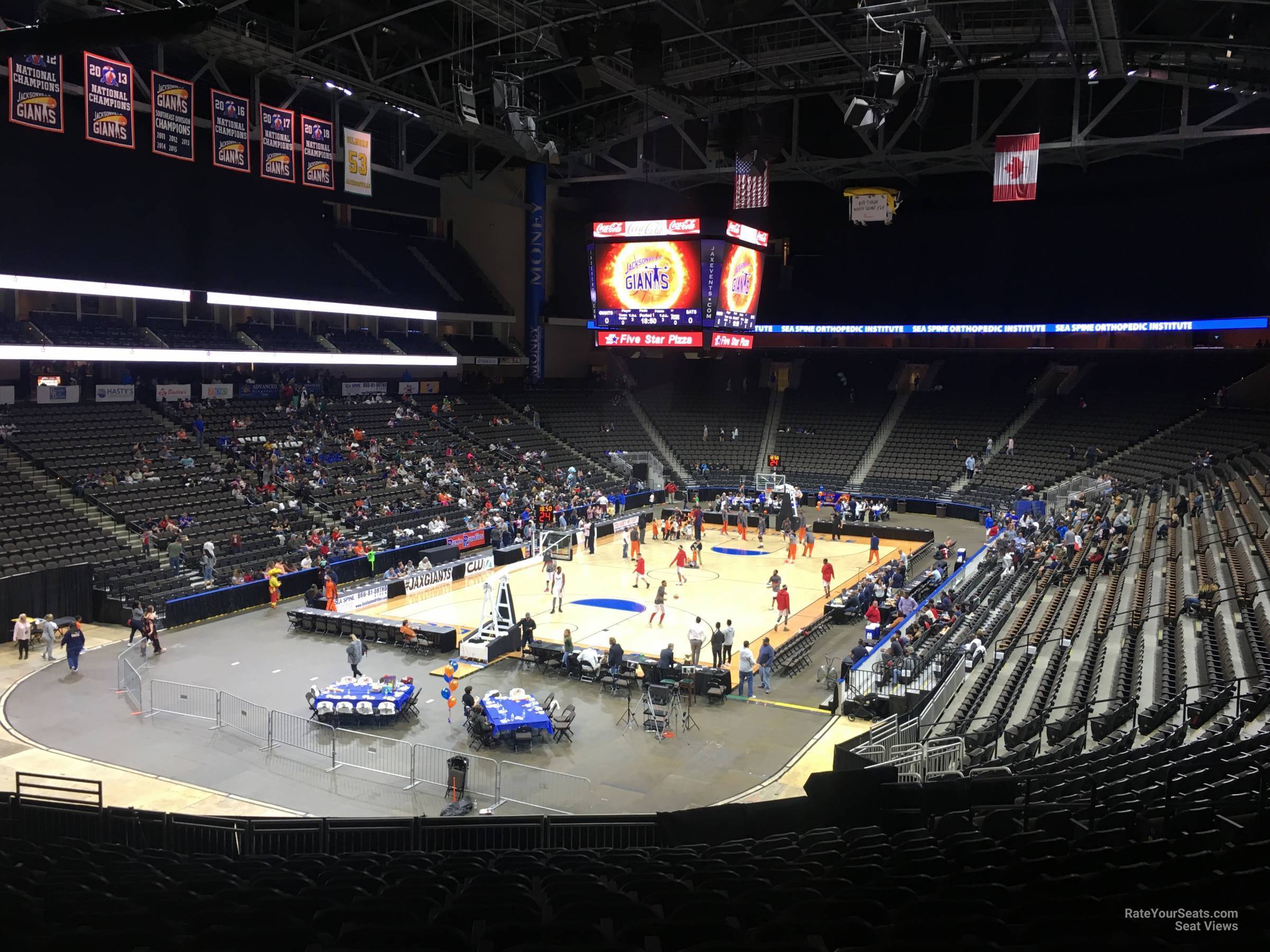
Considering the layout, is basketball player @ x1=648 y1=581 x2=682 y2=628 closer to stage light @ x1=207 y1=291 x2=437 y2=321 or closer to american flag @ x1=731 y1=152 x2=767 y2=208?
american flag @ x1=731 y1=152 x2=767 y2=208

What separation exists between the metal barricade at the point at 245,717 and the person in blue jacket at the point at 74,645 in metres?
4.22

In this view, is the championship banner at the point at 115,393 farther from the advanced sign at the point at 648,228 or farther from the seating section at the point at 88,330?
the advanced sign at the point at 648,228

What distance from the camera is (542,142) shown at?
92.1 feet

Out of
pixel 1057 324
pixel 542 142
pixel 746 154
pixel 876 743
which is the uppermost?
pixel 746 154

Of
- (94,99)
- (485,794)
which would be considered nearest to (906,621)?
(485,794)

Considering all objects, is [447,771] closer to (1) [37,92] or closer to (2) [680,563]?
(2) [680,563]

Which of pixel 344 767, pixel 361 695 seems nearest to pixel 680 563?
pixel 361 695

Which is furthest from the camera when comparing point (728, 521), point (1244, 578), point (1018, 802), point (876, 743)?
point (728, 521)

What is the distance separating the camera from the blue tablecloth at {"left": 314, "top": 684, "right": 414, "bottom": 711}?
61.0 ft

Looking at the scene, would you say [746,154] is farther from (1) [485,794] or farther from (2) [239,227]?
(1) [485,794]

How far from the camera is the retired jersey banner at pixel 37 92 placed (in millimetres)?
25672

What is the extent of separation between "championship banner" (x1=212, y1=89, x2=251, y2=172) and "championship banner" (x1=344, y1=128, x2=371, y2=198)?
446 cm

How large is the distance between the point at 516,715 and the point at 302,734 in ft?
13.7

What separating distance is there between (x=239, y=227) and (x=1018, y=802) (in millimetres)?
39097
